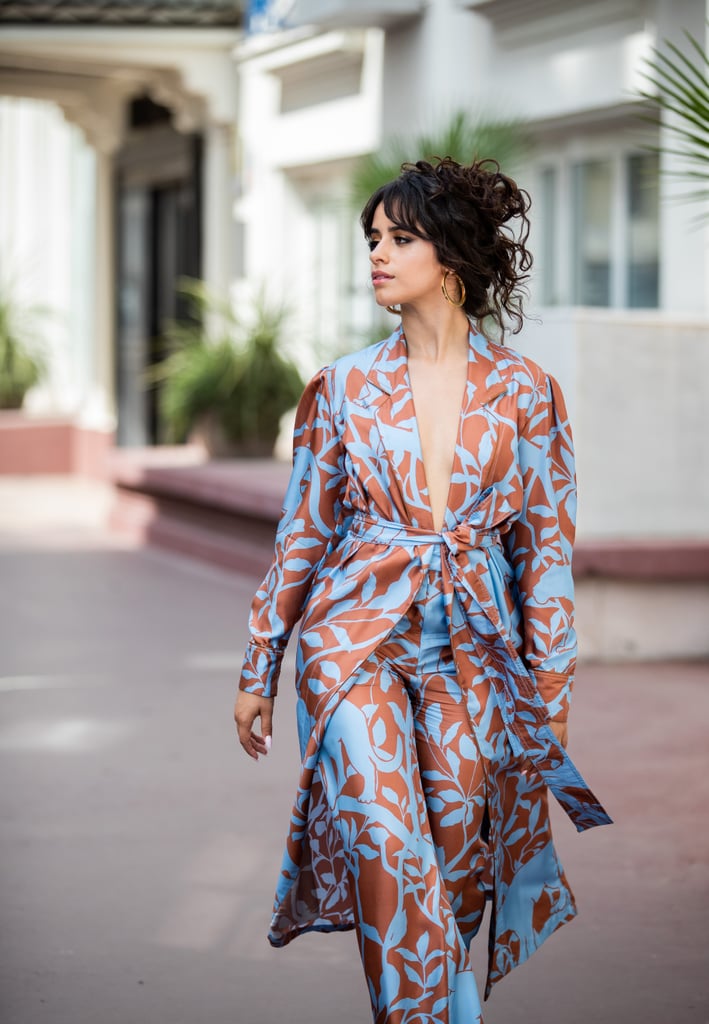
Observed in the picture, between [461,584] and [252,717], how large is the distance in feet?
1.61

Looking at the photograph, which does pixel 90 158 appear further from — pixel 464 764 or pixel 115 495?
pixel 464 764

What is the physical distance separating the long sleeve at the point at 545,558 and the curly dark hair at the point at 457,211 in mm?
253

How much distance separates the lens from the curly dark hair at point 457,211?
333cm

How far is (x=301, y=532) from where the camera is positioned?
11.3ft

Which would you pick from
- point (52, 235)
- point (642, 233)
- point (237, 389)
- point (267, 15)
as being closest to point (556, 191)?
point (642, 233)

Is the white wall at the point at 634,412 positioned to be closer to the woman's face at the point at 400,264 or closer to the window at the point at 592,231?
the window at the point at 592,231

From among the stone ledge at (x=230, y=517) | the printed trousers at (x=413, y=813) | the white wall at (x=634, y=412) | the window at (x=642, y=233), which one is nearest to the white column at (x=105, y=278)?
the stone ledge at (x=230, y=517)

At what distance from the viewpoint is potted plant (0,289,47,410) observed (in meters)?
18.2

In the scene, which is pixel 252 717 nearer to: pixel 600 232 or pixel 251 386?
pixel 600 232

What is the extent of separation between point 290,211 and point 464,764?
40.4ft

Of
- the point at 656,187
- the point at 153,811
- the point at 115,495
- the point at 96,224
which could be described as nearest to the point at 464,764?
the point at 153,811

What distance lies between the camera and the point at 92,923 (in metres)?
4.48

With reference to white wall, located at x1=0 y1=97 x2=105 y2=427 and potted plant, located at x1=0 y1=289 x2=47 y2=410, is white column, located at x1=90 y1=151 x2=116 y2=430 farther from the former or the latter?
potted plant, located at x1=0 y1=289 x2=47 y2=410

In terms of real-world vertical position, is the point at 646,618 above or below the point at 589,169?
below
